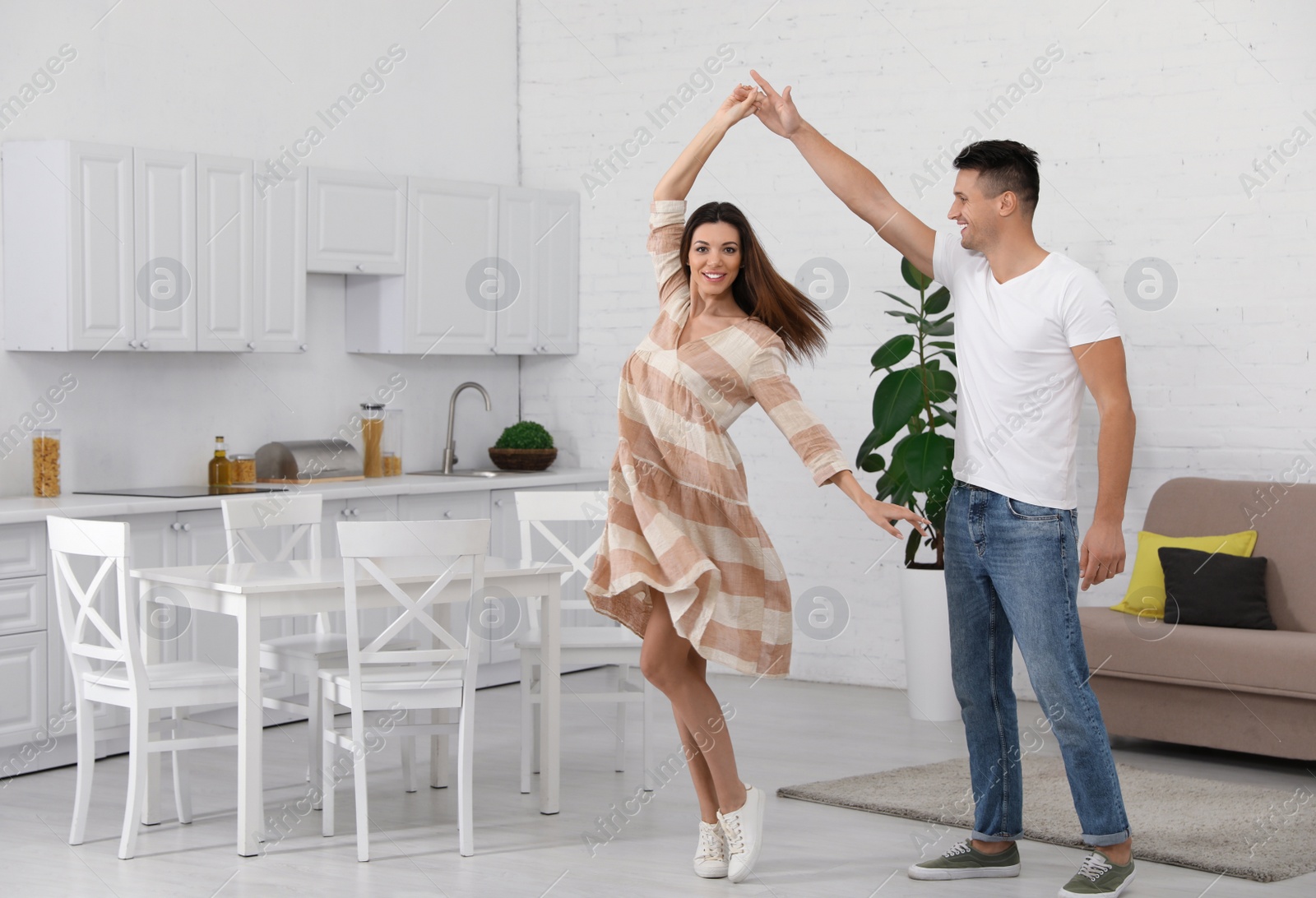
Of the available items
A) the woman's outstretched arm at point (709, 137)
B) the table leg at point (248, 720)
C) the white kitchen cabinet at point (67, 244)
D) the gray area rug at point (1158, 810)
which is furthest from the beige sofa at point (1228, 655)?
the white kitchen cabinet at point (67, 244)

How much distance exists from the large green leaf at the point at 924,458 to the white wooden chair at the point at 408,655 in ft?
6.79

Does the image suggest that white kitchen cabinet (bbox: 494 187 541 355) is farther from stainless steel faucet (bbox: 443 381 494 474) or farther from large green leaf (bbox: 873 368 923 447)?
large green leaf (bbox: 873 368 923 447)

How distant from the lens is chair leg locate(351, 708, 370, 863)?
3.82 m

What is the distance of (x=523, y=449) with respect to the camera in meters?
6.84

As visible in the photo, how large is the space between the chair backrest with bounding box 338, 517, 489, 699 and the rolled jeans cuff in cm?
155

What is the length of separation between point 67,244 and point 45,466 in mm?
783

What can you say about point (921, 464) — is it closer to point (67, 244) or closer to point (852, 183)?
point (852, 183)

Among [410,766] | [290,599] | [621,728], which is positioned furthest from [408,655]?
[621,728]

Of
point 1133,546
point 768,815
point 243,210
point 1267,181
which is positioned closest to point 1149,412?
point 1133,546

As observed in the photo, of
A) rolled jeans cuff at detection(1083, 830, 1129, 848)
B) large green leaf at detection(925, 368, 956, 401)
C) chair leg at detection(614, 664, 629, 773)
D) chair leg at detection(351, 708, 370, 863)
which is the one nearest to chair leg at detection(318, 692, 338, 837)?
chair leg at detection(351, 708, 370, 863)

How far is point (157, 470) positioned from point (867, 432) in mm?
2854

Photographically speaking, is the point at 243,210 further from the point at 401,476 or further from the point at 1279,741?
the point at 1279,741

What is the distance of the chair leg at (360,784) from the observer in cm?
382

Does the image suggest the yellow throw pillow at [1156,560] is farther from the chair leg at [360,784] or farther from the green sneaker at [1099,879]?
the chair leg at [360,784]
